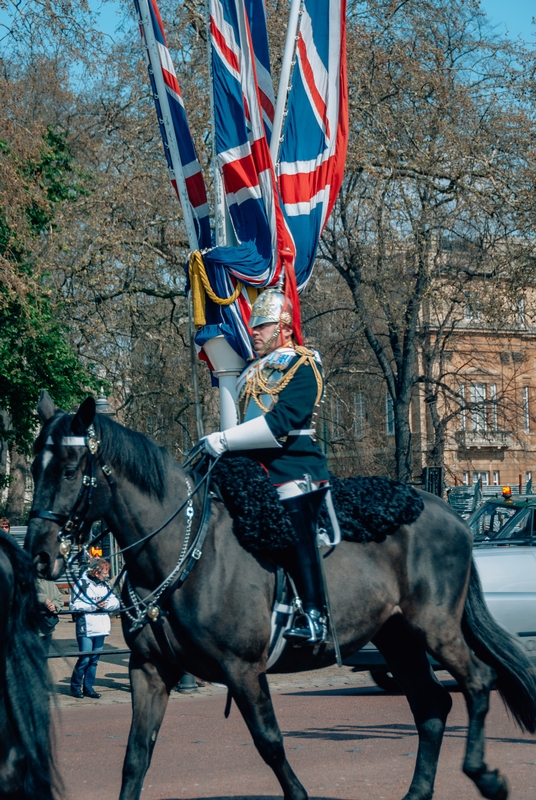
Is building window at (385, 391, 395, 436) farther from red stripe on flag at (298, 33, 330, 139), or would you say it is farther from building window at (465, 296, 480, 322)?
red stripe on flag at (298, 33, 330, 139)

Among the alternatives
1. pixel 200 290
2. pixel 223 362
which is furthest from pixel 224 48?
pixel 223 362

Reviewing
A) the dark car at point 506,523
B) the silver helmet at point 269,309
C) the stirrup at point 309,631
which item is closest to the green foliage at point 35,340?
the dark car at point 506,523

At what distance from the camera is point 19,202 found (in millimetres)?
15211

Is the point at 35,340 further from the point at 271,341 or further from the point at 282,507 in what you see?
the point at 282,507

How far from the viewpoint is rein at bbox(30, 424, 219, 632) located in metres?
5.07

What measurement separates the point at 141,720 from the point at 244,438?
1510 mm

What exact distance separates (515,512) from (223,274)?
5.13 metres

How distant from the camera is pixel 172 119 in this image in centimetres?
1163

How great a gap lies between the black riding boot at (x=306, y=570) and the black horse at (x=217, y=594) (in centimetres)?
15

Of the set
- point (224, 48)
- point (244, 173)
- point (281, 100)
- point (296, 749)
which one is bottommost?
point (296, 749)

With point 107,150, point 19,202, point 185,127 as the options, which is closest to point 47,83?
point 107,150

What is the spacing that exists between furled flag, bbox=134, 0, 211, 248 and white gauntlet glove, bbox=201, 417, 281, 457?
6454mm

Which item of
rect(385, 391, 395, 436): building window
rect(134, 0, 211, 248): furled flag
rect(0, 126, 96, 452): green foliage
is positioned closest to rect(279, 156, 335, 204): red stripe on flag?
rect(134, 0, 211, 248): furled flag

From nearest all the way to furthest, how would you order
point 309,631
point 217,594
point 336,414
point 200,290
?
point 217,594, point 309,631, point 200,290, point 336,414
